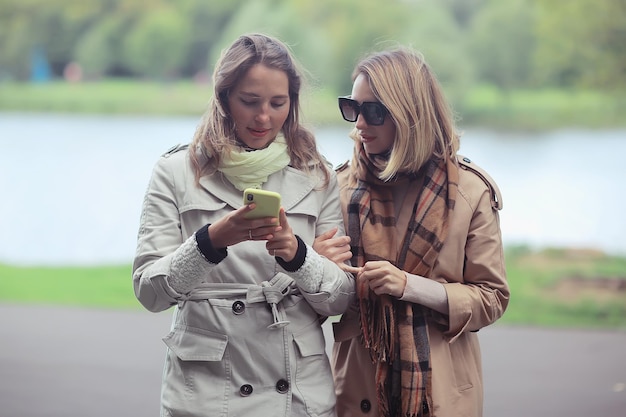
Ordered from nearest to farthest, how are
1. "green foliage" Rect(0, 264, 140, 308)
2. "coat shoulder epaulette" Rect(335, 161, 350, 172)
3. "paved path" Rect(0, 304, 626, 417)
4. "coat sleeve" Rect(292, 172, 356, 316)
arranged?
"coat sleeve" Rect(292, 172, 356, 316) → "coat shoulder epaulette" Rect(335, 161, 350, 172) → "paved path" Rect(0, 304, 626, 417) → "green foliage" Rect(0, 264, 140, 308)

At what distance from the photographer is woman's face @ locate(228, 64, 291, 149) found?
2.29m

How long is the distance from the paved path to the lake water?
60.4 inches

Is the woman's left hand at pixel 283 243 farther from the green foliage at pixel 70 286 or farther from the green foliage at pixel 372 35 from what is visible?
the green foliage at pixel 70 286

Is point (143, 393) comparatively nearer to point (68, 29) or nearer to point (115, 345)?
point (115, 345)

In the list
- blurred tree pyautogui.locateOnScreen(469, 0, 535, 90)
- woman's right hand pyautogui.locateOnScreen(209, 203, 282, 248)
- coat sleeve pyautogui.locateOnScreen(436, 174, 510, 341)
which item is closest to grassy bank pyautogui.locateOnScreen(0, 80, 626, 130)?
blurred tree pyautogui.locateOnScreen(469, 0, 535, 90)

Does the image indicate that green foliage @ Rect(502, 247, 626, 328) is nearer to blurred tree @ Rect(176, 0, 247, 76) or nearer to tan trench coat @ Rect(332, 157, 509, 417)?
blurred tree @ Rect(176, 0, 247, 76)

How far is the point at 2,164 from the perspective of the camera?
8422 millimetres

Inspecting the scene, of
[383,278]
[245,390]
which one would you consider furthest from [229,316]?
[383,278]

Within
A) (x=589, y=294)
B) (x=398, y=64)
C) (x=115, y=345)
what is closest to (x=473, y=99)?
(x=589, y=294)

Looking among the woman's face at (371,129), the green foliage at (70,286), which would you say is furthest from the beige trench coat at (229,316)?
the green foliage at (70,286)

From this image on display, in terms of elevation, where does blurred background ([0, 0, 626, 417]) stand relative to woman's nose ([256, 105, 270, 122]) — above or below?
above

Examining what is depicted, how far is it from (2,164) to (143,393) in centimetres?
409

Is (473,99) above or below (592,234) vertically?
above

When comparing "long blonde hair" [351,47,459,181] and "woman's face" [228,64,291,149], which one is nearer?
"woman's face" [228,64,291,149]
